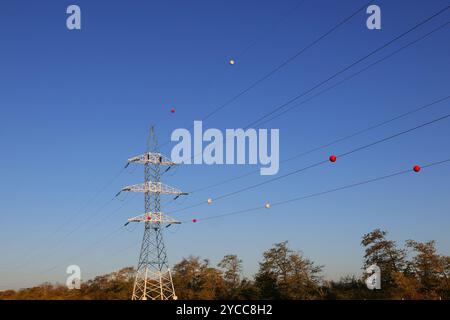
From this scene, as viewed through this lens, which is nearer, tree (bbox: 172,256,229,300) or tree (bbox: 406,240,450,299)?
tree (bbox: 406,240,450,299)

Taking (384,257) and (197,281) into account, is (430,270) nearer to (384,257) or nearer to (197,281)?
(384,257)

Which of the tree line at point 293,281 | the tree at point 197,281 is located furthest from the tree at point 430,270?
the tree at point 197,281

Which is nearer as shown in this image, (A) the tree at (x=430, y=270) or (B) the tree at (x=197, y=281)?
(A) the tree at (x=430, y=270)

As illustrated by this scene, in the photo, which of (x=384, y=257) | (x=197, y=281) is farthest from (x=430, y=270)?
(x=197, y=281)

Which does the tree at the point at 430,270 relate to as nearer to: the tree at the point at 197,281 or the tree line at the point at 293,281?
the tree line at the point at 293,281

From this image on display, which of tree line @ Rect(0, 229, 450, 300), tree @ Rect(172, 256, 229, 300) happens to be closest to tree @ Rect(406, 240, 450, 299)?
tree line @ Rect(0, 229, 450, 300)

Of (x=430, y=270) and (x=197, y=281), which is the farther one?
(x=197, y=281)

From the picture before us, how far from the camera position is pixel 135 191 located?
47219 millimetres

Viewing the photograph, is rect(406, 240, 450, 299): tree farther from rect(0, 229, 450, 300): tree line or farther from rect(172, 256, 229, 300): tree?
rect(172, 256, 229, 300): tree
